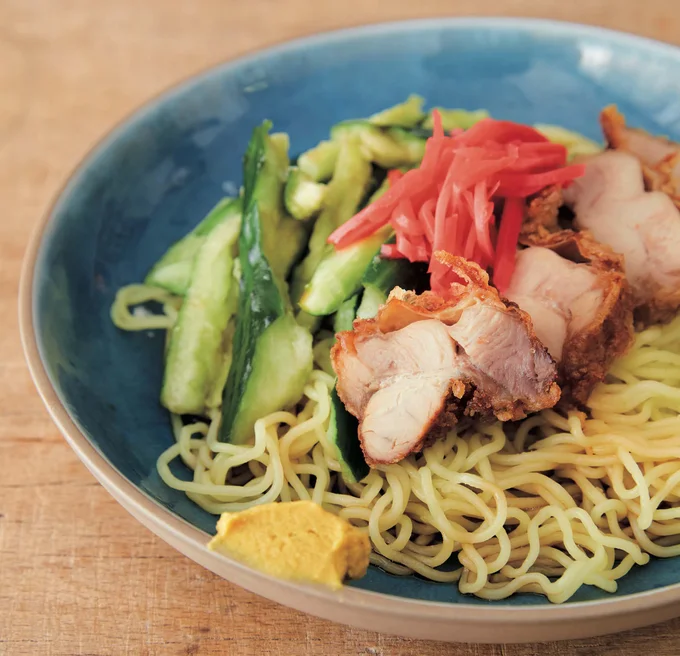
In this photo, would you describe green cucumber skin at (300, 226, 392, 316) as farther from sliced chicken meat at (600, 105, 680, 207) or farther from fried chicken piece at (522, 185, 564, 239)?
sliced chicken meat at (600, 105, 680, 207)

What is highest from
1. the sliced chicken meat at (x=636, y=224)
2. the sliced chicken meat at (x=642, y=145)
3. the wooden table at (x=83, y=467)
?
the sliced chicken meat at (x=642, y=145)

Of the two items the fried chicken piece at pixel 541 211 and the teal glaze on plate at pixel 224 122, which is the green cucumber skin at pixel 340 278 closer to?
the fried chicken piece at pixel 541 211

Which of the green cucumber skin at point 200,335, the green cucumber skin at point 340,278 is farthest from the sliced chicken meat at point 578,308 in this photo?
the green cucumber skin at point 200,335

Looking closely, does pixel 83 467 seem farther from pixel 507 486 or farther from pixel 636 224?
pixel 636 224

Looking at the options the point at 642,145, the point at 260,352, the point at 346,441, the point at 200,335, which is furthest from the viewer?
the point at 642,145

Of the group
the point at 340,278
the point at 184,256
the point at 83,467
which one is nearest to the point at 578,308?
the point at 340,278

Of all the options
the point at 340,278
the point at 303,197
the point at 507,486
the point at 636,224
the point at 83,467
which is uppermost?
the point at 636,224
